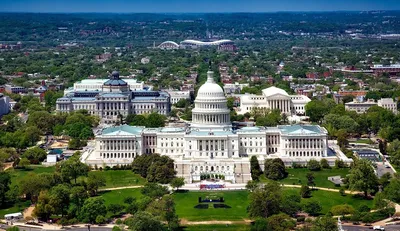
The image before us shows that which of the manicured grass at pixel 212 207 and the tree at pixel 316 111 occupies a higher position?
the tree at pixel 316 111

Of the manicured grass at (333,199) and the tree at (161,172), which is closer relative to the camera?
the manicured grass at (333,199)

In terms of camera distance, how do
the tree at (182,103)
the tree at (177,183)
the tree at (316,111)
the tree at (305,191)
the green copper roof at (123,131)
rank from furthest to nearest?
the tree at (182,103)
the tree at (316,111)
the green copper roof at (123,131)
the tree at (177,183)
the tree at (305,191)

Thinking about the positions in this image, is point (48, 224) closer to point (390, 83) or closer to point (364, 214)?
point (364, 214)

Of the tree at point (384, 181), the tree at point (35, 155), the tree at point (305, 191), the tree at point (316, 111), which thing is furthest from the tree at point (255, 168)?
the tree at point (316, 111)

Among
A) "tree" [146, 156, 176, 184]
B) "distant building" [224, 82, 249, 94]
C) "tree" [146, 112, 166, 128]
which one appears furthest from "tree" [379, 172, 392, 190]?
"distant building" [224, 82, 249, 94]

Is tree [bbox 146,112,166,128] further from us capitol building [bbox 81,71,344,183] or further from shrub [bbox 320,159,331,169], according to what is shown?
shrub [bbox 320,159,331,169]

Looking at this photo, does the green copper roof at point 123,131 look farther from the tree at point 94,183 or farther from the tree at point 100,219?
the tree at point 100,219

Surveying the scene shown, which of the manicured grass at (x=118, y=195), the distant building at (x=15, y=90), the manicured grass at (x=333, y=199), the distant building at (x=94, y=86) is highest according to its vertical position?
the distant building at (x=94, y=86)

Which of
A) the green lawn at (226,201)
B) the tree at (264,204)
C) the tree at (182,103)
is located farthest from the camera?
the tree at (182,103)
